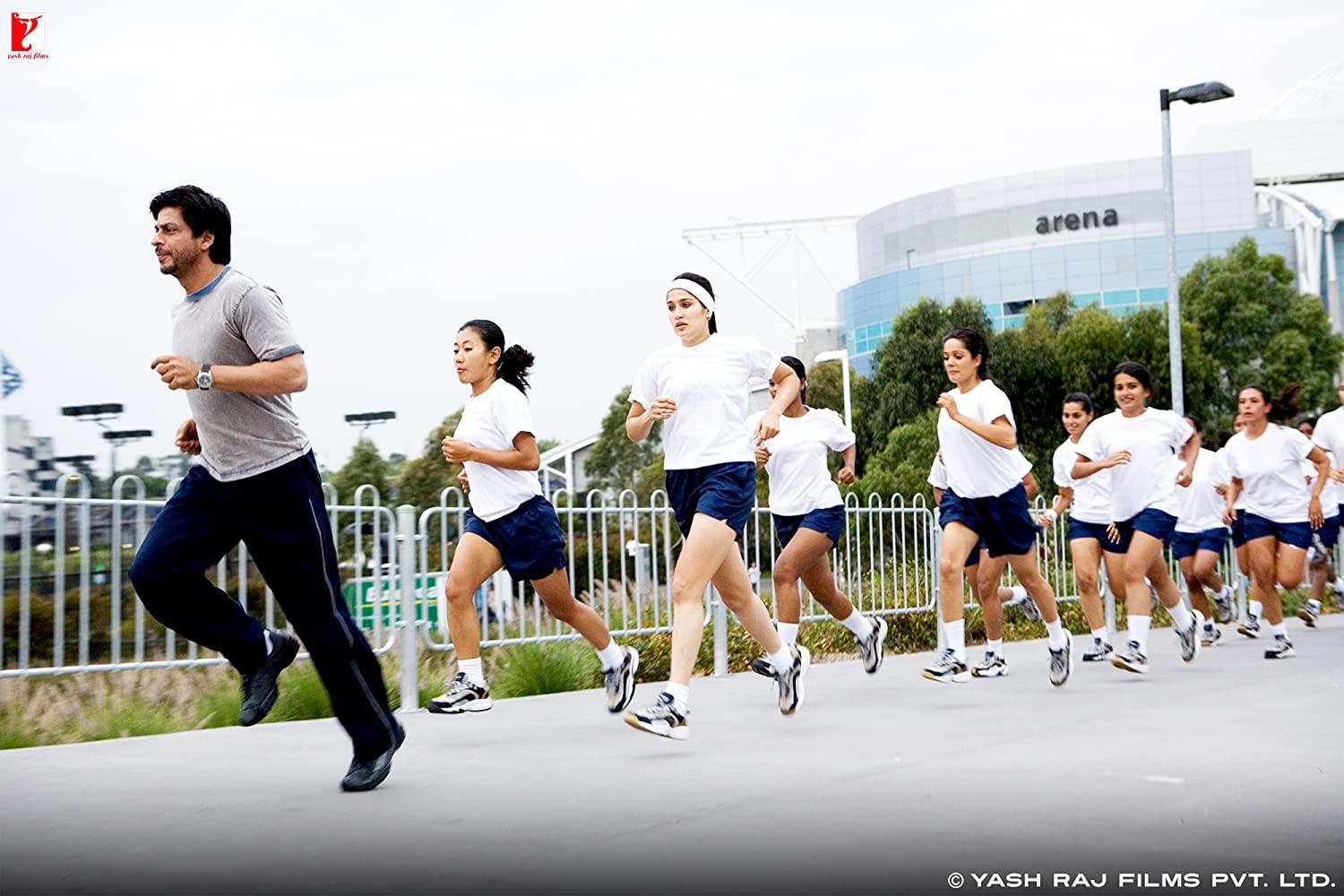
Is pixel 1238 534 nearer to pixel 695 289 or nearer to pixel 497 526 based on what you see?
pixel 497 526

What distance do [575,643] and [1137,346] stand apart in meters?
37.3

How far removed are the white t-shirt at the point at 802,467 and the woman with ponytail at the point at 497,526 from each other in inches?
62.9

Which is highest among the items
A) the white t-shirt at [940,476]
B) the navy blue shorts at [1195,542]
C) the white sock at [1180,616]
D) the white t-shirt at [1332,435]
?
the white t-shirt at [1332,435]

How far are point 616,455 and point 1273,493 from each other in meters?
40.4

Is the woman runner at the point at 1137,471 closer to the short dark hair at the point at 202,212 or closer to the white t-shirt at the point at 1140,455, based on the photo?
the white t-shirt at the point at 1140,455

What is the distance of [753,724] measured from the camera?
7422 millimetres

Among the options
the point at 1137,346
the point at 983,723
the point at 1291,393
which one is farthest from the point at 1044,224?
the point at 983,723

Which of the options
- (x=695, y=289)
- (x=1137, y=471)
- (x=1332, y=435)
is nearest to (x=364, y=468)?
(x=1332, y=435)

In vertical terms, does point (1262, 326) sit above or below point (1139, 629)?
above

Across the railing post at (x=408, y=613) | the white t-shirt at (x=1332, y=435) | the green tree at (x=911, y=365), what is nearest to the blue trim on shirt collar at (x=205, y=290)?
the railing post at (x=408, y=613)

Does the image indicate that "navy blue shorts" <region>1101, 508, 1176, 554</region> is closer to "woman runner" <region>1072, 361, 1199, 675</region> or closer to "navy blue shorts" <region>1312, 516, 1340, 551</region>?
"woman runner" <region>1072, 361, 1199, 675</region>

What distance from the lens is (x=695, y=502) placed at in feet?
22.9

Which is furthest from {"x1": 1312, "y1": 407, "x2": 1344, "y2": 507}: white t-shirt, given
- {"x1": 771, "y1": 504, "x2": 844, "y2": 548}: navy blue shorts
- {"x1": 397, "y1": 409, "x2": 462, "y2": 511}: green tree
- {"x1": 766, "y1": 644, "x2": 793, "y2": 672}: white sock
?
{"x1": 397, "y1": 409, "x2": 462, "y2": 511}: green tree

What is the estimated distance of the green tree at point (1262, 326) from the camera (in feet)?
158
